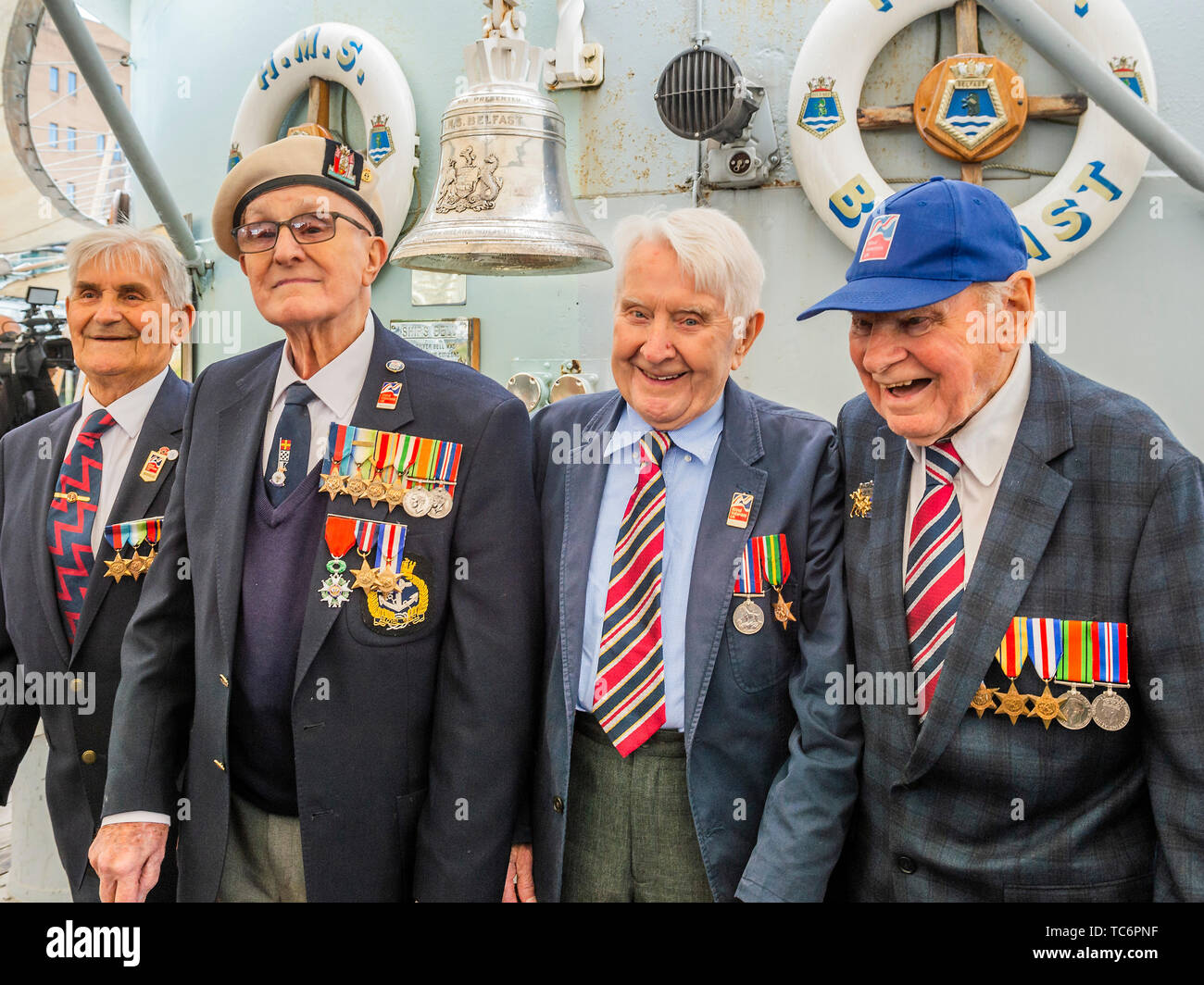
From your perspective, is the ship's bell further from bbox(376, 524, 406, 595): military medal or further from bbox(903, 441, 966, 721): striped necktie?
bbox(903, 441, 966, 721): striped necktie

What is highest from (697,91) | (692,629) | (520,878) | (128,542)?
(697,91)

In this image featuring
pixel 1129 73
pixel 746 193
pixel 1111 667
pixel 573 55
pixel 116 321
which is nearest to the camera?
pixel 1111 667

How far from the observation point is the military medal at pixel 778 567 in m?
1.92

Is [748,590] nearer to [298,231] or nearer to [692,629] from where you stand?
[692,629]

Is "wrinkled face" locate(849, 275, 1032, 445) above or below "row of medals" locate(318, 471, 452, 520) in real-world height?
above

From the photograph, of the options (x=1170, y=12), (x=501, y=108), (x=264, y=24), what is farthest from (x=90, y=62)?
(x=1170, y=12)

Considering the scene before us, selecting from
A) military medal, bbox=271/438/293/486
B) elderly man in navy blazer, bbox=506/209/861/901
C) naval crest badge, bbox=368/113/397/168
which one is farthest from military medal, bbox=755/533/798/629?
naval crest badge, bbox=368/113/397/168

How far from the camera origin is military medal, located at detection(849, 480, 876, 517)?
1.91 m

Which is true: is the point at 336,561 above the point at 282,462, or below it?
below

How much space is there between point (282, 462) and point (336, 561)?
25 centimetres

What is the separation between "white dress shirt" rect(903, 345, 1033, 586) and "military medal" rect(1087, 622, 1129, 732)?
227mm

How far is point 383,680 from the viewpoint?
191cm

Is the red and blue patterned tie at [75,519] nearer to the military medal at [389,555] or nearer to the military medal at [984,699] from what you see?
the military medal at [389,555]

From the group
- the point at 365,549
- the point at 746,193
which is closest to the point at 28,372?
the point at 746,193
